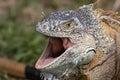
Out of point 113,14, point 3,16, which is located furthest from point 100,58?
point 3,16

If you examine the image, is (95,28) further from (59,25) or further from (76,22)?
(59,25)

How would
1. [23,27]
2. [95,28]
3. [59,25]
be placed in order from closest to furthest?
[59,25] → [95,28] → [23,27]

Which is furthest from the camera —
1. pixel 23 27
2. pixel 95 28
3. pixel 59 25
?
pixel 23 27

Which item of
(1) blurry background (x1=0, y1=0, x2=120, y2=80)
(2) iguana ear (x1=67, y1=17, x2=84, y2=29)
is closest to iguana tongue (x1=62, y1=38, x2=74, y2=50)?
(2) iguana ear (x1=67, y1=17, x2=84, y2=29)

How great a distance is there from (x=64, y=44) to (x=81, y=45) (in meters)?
0.12

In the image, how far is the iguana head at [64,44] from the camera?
3.21 m

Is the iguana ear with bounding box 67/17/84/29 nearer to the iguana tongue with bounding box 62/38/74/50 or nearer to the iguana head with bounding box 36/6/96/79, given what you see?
the iguana head with bounding box 36/6/96/79

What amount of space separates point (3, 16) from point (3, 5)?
326 mm

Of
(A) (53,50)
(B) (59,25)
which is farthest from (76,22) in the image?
(A) (53,50)

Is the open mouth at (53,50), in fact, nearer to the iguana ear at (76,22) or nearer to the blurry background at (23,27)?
the iguana ear at (76,22)

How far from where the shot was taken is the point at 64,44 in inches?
128

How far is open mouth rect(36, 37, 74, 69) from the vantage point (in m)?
3.26

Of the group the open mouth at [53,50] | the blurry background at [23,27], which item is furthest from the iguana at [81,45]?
the blurry background at [23,27]

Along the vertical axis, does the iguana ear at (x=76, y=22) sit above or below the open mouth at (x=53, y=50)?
above
